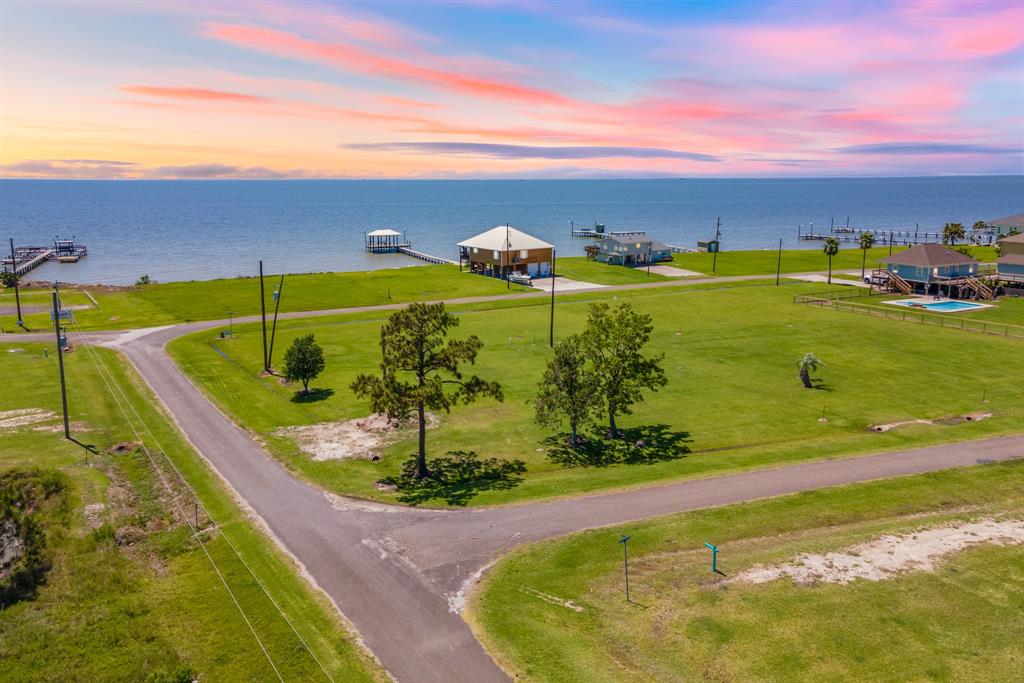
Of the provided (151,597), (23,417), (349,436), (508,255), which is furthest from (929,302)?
(23,417)

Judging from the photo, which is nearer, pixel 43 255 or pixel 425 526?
pixel 425 526

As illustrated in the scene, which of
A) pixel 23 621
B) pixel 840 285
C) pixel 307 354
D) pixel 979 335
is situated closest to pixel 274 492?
pixel 23 621

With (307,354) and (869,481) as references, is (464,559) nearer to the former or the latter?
(869,481)

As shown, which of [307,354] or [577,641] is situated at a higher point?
[307,354]

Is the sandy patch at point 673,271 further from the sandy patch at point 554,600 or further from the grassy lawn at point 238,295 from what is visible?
the sandy patch at point 554,600

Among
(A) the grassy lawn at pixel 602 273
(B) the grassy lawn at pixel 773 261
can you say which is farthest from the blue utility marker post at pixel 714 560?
(B) the grassy lawn at pixel 773 261

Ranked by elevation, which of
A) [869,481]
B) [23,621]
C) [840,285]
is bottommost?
[23,621]

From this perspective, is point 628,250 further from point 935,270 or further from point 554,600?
point 554,600
